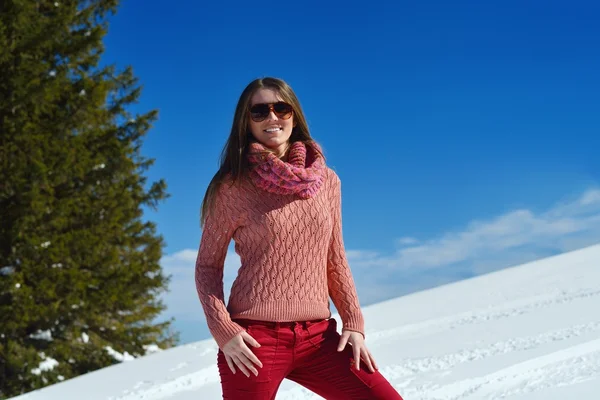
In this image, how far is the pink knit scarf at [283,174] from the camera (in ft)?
6.39

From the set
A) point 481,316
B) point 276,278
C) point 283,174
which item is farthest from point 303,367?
point 481,316

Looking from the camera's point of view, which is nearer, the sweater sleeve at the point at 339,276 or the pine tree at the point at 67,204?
the sweater sleeve at the point at 339,276

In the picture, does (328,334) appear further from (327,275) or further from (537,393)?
(537,393)

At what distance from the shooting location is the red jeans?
1862 mm

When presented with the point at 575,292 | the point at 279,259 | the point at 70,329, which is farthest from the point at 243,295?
the point at 70,329

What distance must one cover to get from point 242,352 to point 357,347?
0.38 m

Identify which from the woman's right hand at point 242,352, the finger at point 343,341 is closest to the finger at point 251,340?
the woman's right hand at point 242,352

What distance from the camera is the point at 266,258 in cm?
193

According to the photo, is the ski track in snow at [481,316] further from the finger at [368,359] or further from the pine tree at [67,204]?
the pine tree at [67,204]

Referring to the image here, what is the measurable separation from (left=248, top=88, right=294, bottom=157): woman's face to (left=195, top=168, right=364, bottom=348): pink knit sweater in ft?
0.65

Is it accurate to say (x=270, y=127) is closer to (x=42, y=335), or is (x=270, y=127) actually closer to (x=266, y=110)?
(x=266, y=110)

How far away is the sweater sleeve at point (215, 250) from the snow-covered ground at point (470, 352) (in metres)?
2.68

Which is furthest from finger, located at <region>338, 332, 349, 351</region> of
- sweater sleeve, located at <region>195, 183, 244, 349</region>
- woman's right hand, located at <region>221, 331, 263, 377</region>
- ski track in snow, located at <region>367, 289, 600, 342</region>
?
ski track in snow, located at <region>367, 289, 600, 342</region>

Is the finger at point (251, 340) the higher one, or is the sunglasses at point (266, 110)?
the sunglasses at point (266, 110)
